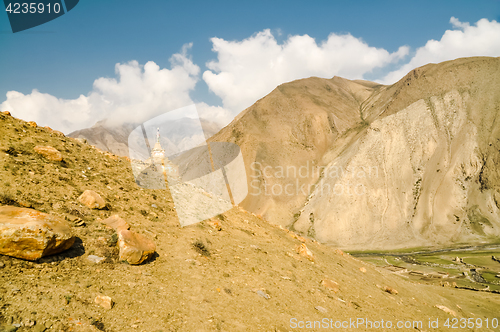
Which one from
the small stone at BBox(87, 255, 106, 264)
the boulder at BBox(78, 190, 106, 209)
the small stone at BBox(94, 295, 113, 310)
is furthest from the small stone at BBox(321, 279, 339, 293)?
the boulder at BBox(78, 190, 106, 209)

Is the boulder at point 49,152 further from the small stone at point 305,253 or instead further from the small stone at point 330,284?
the small stone at point 330,284

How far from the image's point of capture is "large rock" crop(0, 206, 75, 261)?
5.64m

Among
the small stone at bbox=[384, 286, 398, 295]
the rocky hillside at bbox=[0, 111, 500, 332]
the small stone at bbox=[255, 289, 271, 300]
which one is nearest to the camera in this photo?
the rocky hillside at bbox=[0, 111, 500, 332]

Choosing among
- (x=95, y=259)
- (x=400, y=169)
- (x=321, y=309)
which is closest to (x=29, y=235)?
(x=95, y=259)

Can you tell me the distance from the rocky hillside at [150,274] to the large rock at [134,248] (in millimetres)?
247

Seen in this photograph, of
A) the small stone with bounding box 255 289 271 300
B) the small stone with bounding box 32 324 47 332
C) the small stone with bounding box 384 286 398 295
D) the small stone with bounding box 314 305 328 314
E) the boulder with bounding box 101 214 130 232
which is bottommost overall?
the small stone with bounding box 384 286 398 295

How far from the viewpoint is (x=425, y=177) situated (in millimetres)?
63406

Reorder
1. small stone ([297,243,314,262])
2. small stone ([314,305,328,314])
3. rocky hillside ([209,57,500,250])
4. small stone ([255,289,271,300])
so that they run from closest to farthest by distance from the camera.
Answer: small stone ([255,289,271,300])
small stone ([314,305,328,314])
small stone ([297,243,314,262])
rocky hillside ([209,57,500,250])

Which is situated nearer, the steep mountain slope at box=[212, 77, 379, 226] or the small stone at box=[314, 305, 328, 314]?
the small stone at box=[314, 305, 328, 314]

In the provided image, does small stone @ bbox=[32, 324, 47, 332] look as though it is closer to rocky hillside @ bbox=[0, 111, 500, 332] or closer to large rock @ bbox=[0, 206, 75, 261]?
rocky hillside @ bbox=[0, 111, 500, 332]

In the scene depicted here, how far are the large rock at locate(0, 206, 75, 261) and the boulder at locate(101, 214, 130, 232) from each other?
7.02ft

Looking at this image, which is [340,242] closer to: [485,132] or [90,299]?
[485,132]

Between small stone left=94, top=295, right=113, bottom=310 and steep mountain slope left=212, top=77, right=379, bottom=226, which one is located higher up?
steep mountain slope left=212, top=77, right=379, bottom=226

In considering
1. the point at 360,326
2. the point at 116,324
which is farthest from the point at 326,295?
the point at 116,324
